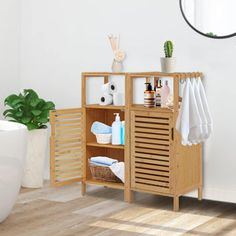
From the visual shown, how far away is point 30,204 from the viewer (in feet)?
14.6

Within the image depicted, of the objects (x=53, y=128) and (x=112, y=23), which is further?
(x=112, y=23)

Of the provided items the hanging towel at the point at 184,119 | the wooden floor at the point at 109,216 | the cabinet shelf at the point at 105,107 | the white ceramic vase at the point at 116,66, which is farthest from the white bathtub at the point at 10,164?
the white ceramic vase at the point at 116,66

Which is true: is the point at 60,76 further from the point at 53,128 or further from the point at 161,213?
the point at 161,213

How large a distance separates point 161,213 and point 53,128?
101cm

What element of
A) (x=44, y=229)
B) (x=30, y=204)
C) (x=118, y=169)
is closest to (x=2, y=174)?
(x=44, y=229)

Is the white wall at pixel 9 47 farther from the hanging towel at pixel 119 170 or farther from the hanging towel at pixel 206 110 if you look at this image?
the hanging towel at pixel 206 110

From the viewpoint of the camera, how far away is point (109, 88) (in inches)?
184

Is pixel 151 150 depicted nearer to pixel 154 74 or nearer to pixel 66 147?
pixel 154 74

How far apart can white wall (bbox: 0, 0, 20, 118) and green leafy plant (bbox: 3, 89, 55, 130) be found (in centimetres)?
39

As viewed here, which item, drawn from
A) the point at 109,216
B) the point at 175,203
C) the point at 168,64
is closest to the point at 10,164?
the point at 109,216

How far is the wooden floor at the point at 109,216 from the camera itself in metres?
3.78

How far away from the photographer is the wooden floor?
3.78 metres

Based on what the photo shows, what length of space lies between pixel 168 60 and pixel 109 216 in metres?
1.17

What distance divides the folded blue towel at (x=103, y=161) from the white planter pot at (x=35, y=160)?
550mm
